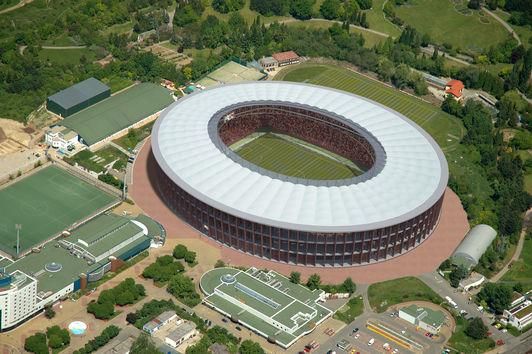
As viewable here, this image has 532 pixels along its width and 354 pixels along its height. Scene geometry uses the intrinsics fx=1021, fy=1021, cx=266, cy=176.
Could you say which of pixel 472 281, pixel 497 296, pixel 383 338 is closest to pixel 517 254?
pixel 472 281

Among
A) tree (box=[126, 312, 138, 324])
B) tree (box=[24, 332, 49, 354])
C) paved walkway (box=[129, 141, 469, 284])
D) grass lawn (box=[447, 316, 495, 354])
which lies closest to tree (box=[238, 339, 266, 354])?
tree (box=[126, 312, 138, 324])

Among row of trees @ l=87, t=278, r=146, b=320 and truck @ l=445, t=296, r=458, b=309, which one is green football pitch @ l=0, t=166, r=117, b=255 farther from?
truck @ l=445, t=296, r=458, b=309

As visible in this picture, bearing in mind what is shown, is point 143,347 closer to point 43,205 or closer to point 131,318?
point 131,318

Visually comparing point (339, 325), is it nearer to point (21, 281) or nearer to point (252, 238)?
point (252, 238)

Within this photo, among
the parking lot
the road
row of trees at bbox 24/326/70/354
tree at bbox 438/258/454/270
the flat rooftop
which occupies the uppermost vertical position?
tree at bbox 438/258/454/270

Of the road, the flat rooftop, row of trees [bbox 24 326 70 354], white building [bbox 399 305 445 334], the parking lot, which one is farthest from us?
the road

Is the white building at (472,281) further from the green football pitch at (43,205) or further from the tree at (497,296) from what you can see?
the green football pitch at (43,205)

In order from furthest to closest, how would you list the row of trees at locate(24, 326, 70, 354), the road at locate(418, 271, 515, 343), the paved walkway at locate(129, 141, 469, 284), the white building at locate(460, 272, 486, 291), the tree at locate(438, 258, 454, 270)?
the tree at locate(438, 258, 454, 270)
the paved walkway at locate(129, 141, 469, 284)
the white building at locate(460, 272, 486, 291)
the road at locate(418, 271, 515, 343)
the row of trees at locate(24, 326, 70, 354)

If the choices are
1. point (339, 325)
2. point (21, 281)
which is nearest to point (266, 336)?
point (339, 325)

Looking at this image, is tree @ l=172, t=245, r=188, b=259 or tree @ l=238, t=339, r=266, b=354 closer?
tree @ l=238, t=339, r=266, b=354
